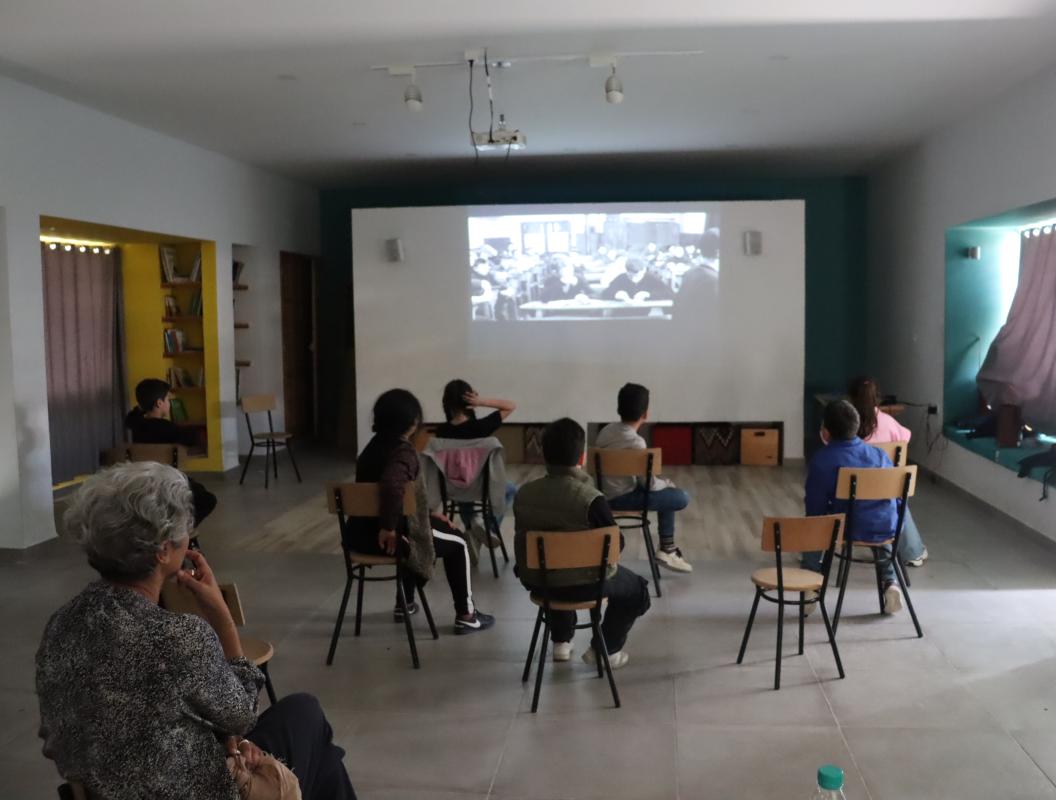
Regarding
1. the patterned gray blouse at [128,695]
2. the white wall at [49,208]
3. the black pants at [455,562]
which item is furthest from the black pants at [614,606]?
the white wall at [49,208]

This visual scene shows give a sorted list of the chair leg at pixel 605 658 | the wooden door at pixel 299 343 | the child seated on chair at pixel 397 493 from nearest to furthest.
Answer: the chair leg at pixel 605 658
the child seated on chair at pixel 397 493
the wooden door at pixel 299 343

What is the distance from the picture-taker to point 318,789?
2.40 metres

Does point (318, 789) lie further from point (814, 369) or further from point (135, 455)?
point (814, 369)

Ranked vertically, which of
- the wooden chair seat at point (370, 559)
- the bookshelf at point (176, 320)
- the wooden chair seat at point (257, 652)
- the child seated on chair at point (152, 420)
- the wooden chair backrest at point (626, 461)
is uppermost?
the bookshelf at point (176, 320)

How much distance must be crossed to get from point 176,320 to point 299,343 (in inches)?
86.9

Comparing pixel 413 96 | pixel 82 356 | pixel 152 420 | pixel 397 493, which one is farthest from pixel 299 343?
pixel 397 493

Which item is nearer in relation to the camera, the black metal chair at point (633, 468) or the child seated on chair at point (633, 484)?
the black metal chair at point (633, 468)

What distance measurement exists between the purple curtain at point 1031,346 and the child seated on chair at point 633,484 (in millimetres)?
3055

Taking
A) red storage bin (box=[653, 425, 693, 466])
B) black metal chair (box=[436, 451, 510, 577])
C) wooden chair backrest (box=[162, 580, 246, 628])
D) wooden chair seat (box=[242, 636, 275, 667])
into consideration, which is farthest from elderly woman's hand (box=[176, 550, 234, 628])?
red storage bin (box=[653, 425, 693, 466])

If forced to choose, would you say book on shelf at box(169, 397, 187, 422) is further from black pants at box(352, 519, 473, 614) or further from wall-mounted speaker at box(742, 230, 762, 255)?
wall-mounted speaker at box(742, 230, 762, 255)

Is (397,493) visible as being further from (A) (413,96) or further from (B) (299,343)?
(B) (299,343)

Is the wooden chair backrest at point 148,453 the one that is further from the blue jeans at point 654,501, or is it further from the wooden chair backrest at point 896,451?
the wooden chair backrest at point 896,451

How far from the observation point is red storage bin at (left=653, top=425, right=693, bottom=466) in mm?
9461

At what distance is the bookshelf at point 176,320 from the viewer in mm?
Answer: 8828
